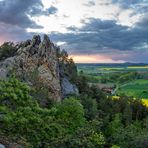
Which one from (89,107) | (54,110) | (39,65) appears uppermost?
(39,65)

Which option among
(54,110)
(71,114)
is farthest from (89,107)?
(54,110)

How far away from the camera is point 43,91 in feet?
284

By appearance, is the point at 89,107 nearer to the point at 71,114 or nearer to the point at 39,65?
the point at 39,65

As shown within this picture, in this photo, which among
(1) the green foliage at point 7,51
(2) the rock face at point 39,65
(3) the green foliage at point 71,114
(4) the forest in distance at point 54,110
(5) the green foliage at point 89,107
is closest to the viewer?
(4) the forest in distance at point 54,110

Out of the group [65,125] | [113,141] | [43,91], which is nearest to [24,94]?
[65,125]

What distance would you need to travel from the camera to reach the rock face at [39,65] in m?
90.8

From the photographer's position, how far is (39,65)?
95.4 meters

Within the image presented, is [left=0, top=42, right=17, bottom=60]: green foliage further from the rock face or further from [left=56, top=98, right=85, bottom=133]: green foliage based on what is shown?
[left=56, top=98, right=85, bottom=133]: green foliage

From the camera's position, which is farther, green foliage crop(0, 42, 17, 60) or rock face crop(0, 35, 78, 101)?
green foliage crop(0, 42, 17, 60)

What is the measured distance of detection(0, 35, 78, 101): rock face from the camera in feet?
298

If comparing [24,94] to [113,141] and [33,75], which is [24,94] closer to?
[113,141]

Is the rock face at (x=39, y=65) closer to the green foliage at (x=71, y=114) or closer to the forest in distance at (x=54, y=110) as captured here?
the forest in distance at (x=54, y=110)

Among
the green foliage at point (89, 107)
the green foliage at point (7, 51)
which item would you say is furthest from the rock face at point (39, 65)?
the green foliage at point (7, 51)

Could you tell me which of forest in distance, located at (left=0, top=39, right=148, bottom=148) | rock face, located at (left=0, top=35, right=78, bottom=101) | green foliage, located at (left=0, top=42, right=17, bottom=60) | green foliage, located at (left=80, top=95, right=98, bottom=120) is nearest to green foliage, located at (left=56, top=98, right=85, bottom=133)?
forest in distance, located at (left=0, top=39, right=148, bottom=148)
